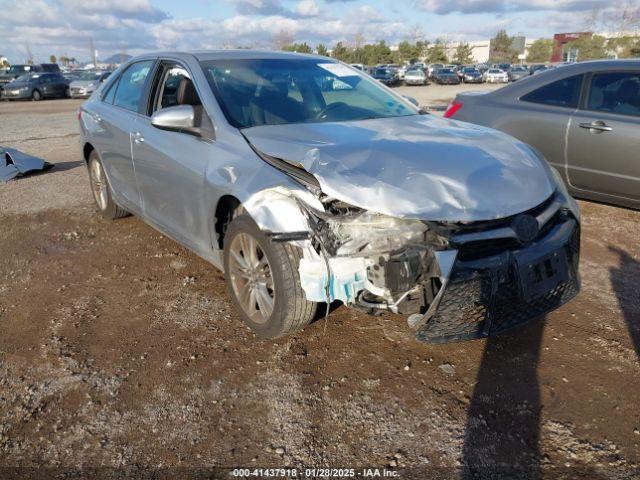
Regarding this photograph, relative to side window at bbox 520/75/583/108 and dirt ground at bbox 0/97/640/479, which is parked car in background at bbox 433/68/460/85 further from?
dirt ground at bbox 0/97/640/479

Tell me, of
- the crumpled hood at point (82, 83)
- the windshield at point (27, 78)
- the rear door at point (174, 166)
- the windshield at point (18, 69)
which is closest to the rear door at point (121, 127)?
the rear door at point (174, 166)

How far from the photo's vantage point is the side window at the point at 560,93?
17.0 feet

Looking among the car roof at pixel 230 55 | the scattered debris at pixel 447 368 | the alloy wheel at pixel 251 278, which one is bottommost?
the scattered debris at pixel 447 368

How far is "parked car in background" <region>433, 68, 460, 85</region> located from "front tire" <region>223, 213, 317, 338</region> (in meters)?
42.2

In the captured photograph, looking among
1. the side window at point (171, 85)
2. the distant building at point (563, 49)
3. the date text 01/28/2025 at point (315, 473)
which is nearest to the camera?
the date text 01/28/2025 at point (315, 473)

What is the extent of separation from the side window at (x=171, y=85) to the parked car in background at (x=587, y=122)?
345cm

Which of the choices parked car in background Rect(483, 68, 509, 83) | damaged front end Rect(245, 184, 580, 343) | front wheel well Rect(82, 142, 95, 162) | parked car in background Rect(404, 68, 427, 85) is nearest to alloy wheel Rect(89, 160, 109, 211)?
front wheel well Rect(82, 142, 95, 162)

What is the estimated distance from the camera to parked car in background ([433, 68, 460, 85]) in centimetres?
4191

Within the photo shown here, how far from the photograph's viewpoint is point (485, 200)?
102 inches

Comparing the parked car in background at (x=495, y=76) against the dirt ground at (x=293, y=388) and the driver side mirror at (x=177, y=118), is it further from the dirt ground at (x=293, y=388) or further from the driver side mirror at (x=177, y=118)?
the driver side mirror at (x=177, y=118)

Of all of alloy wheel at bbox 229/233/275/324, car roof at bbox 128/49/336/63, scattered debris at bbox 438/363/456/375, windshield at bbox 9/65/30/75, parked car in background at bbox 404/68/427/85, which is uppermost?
car roof at bbox 128/49/336/63

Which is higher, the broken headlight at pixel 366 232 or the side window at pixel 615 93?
the side window at pixel 615 93

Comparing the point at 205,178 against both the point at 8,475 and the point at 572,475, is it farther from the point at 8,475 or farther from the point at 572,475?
the point at 572,475

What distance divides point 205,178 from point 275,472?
1.83m
